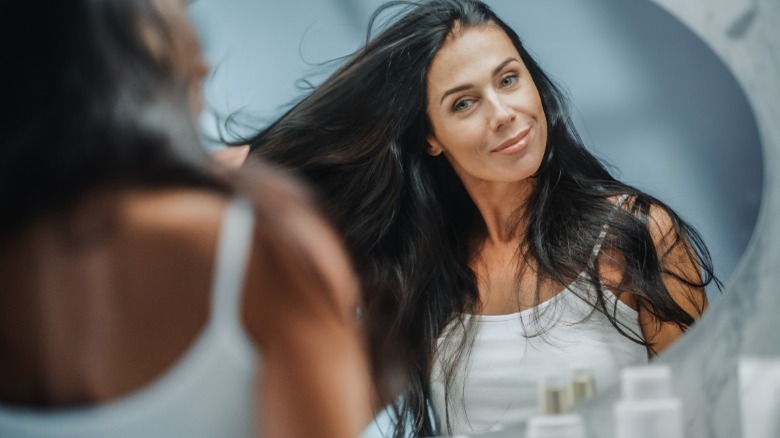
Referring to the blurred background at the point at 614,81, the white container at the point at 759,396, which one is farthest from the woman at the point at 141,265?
the white container at the point at 759,396

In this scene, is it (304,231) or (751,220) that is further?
(751,220)

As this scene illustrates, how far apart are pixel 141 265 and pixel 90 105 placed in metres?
0.11

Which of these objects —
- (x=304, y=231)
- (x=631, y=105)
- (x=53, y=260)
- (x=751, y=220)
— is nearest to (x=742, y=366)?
(x=751, y=220)

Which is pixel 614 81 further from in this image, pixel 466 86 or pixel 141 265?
pixel 141 265

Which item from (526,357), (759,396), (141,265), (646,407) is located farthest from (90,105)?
(759,396)

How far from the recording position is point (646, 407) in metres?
0.80

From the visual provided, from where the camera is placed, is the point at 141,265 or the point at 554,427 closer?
the point at 141,265

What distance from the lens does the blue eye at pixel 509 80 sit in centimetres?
79

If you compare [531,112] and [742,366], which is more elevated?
[531,112]

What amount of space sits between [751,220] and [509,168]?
220 mm

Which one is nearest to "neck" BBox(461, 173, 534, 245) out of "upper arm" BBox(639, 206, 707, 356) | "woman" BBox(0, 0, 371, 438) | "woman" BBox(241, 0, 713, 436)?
"woman" BBox(241, 0, 713, 436)

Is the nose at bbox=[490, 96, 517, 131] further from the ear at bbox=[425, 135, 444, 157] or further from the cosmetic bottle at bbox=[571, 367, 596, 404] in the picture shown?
the cosmetic bottle at bbox=[571, 367, 596, 404]

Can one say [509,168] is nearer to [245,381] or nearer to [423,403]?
[423,403]

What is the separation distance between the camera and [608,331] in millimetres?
794
